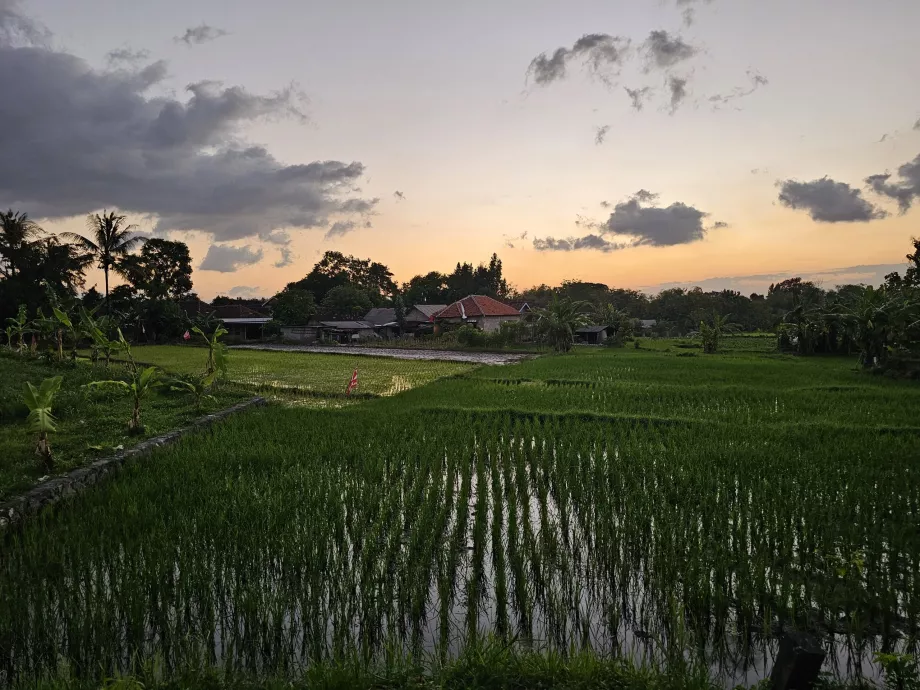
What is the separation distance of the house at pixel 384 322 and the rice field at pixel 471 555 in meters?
32.2

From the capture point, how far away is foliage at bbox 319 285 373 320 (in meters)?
43.2

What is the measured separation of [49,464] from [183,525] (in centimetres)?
227

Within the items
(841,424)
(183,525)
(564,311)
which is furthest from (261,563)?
(564,311)

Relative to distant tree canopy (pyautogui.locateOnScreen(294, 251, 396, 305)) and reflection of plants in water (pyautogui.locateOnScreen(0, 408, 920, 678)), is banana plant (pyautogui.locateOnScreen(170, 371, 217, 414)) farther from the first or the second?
distant tree canopy (pyautogui.locateOnScreen(294, 251, 396, 305))

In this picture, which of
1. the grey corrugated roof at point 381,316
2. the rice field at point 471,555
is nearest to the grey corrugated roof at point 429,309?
the grey corrugated roof at point 381,316

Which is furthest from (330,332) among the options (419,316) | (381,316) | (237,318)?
(237,318)

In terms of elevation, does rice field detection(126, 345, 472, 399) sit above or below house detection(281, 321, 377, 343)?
below

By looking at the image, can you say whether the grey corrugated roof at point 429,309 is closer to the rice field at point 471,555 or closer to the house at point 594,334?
the house at point 594,334

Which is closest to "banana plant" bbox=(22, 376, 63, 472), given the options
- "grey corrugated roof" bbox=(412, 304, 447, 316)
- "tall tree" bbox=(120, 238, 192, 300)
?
"tall tree" bbox=(120, 238, 192, 300)

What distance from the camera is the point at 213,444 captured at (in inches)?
266

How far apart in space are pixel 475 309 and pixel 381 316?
861 centimetres

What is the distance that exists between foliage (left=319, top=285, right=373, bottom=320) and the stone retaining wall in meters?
36.2

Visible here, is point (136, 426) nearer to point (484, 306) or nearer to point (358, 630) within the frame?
point (358, 630)

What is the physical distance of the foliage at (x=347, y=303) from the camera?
43188mm
